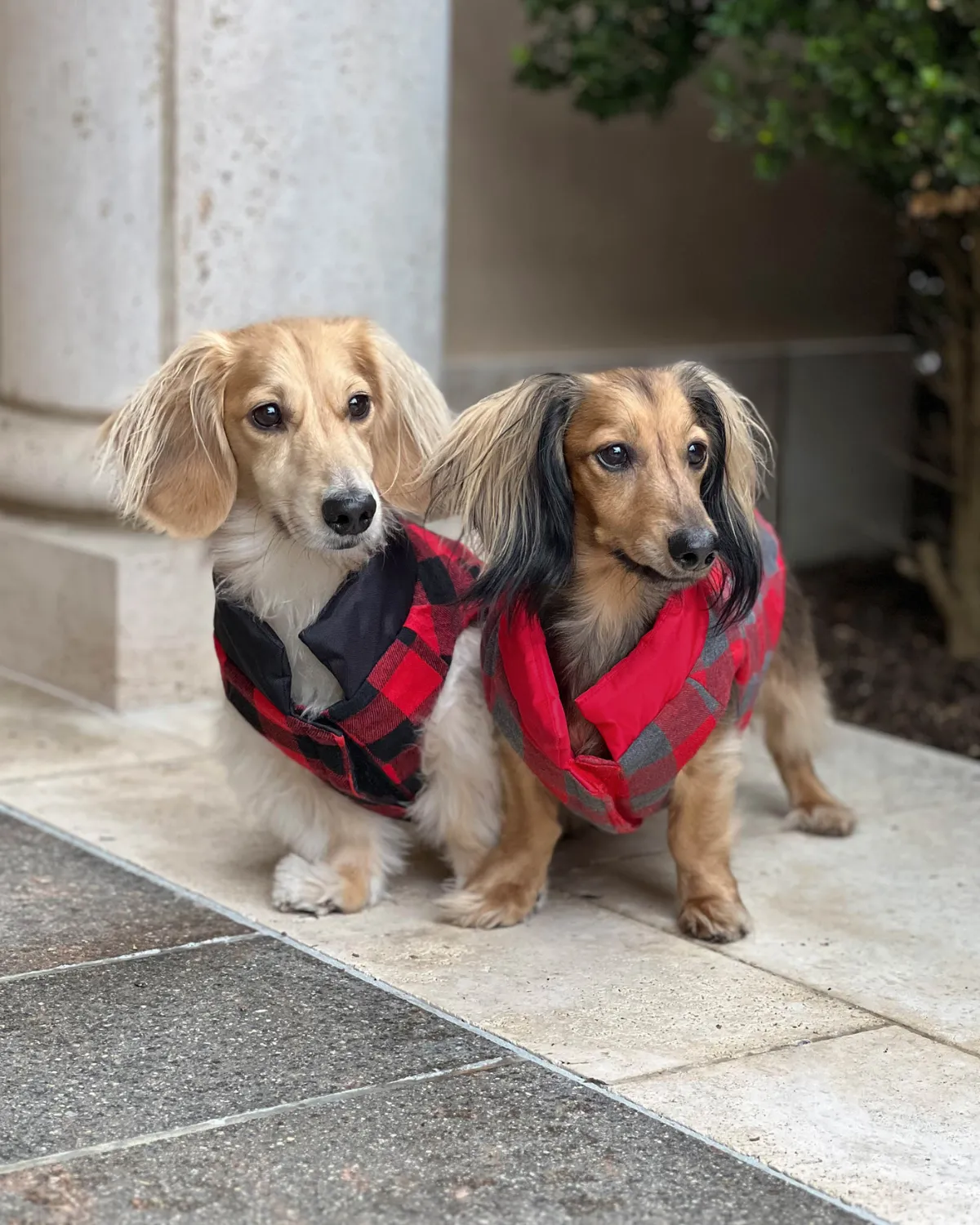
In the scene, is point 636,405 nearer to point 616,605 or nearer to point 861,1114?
point 616,605

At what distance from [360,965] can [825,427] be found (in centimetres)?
469

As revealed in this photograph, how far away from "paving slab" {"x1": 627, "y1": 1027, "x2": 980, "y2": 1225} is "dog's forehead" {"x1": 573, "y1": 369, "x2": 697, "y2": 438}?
119cm

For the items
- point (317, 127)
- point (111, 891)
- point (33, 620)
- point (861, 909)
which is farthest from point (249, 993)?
point (317, 127)

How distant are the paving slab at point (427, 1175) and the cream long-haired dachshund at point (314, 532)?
3.14 ft

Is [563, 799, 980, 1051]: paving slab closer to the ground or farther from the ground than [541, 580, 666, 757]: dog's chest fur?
closer to the ground

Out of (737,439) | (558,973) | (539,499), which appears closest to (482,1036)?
(558,973)

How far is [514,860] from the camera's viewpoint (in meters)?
3.78

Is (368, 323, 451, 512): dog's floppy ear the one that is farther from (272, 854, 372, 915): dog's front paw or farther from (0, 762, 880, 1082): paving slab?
(0, 762, 880, 1082): paving slab

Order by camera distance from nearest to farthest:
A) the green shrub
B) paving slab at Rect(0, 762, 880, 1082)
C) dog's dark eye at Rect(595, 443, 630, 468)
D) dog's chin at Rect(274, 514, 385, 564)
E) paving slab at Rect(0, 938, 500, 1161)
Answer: paving slab at Rect(0, 938, 500, 1161), paving slab at Rect(0, 762, 880, 1082), dog's dark eye at Rect(595, 443, 630, 468), dog's chin at Rect(274, 514, 385, 564), the green shrub

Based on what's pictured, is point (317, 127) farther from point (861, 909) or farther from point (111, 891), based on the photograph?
point (861, 909)

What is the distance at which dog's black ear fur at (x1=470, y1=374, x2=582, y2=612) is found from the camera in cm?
338

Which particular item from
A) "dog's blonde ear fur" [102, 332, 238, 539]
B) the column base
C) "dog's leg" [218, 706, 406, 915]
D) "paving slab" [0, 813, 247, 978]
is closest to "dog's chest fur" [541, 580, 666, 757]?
"dog's leg" [218, 706, 406, 915]

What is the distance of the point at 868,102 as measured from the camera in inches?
205

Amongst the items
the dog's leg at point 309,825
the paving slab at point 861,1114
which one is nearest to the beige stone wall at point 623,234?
the dog's leg at point 309,825
